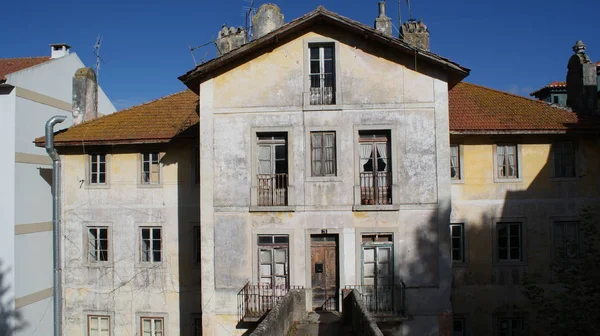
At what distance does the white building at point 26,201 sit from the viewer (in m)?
19.7

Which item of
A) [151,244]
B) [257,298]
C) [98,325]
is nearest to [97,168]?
[151,244]

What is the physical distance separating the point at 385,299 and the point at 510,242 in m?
6.24

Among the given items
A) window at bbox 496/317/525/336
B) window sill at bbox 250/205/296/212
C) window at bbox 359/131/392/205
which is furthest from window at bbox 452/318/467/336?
window sill at bbox 250/205/296/212

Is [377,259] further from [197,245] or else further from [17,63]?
[17,63]

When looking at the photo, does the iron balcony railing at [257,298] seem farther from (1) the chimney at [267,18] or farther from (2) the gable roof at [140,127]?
(1) the chimney at [267,18]

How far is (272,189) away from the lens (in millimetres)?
15359

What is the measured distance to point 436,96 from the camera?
14992 mm

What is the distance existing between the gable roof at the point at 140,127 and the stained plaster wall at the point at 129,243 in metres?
0.69

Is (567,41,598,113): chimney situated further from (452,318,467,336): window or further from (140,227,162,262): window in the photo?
(140,227,162,262): window

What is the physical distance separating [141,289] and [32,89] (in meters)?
9.37

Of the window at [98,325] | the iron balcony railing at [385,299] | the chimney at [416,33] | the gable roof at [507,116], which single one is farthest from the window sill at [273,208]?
the chimney at [416,33]

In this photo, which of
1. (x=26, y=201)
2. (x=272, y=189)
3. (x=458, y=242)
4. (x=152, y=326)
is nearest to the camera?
(x=272, y=189)

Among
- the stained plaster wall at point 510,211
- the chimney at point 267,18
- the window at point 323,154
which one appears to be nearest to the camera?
the window at point 323,154

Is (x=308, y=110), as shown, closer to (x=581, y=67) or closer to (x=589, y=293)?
(x=589, y=293)
